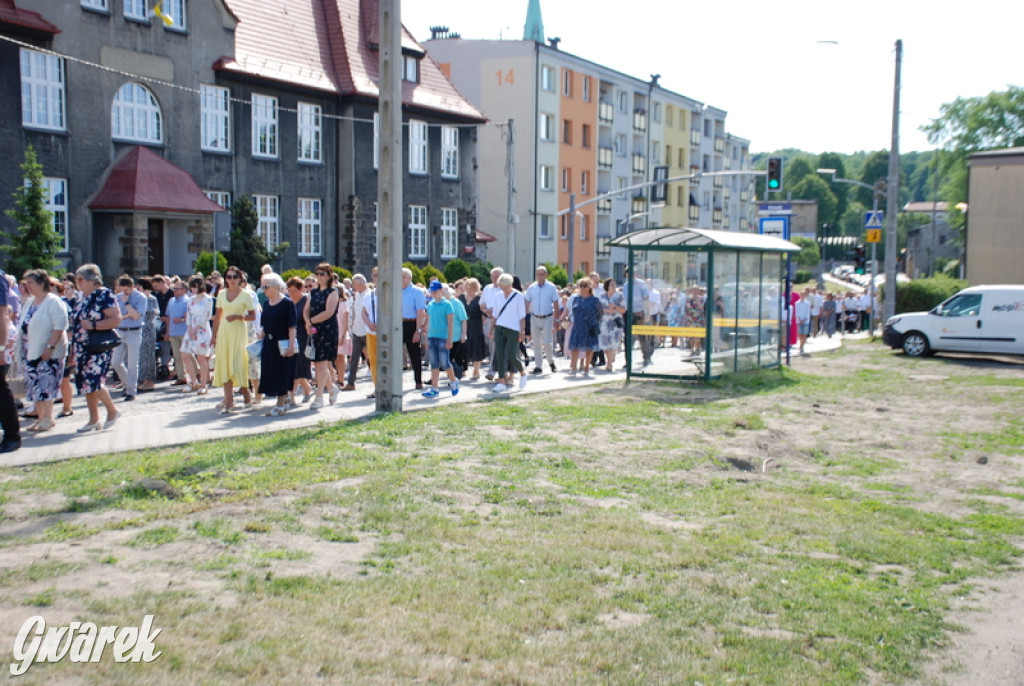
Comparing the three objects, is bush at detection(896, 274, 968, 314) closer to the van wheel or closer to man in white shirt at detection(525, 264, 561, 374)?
the van wheel

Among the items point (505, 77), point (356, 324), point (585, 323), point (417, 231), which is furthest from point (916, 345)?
point (505, 77)

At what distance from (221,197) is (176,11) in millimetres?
5772

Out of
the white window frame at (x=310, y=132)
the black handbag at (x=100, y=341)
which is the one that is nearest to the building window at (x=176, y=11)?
the white window frame at (x=310, y=132)

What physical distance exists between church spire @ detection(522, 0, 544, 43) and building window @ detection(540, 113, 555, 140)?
969 inches

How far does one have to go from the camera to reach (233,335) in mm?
12586

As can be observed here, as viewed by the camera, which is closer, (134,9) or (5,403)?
(5,403)

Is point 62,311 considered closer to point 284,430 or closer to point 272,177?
point 284,430

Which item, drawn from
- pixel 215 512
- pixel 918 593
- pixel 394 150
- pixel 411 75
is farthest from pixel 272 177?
pixel 918 593

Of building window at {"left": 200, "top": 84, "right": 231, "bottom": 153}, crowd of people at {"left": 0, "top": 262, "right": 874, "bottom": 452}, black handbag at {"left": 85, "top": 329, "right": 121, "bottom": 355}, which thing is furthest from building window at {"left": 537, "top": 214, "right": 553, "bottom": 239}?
black handbag at {"left": 85, "top": 329, "right": 121, "bottom": 355}

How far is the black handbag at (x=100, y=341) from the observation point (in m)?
11.1

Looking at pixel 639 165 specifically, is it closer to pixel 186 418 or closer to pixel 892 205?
pixel 892 205

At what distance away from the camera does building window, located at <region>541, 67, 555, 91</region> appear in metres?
56.2

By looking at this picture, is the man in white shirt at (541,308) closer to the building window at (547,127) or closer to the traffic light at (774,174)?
the traffic light at (774,174)

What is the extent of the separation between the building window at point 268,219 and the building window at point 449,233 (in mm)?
8612
